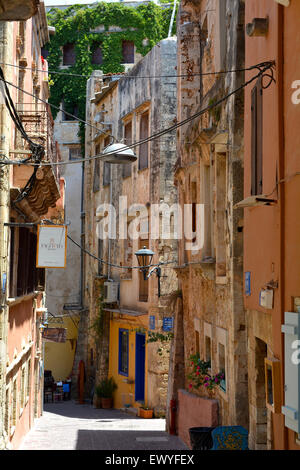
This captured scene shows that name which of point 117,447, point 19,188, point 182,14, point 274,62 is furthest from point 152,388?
point 274,62

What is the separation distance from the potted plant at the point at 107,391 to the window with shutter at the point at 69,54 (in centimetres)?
1750

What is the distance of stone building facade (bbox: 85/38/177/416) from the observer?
21.4 m

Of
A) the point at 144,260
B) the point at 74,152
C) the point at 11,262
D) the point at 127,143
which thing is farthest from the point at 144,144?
the point at 74,152

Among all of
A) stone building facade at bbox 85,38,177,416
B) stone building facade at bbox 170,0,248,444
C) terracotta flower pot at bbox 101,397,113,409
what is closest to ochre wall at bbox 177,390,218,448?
stone building facade at bbox 170,0,248,444

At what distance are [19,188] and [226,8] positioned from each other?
17.2 feet

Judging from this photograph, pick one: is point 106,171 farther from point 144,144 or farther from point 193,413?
point 193,413

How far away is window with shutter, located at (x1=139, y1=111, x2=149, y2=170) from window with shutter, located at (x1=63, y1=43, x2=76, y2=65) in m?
12.9

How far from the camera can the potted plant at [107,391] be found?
976 inches

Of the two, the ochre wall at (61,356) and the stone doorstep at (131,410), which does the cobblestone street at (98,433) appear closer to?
the stone doorstep at (131,410)

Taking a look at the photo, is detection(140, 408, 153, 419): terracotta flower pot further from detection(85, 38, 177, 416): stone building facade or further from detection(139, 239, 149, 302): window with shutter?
detection(139, 239, 149, 302): window with shutter

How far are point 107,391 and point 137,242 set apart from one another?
558 cm

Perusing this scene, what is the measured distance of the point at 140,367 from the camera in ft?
75.3

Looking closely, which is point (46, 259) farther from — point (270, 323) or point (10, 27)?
point (270, 323)

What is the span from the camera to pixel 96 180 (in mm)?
29578
